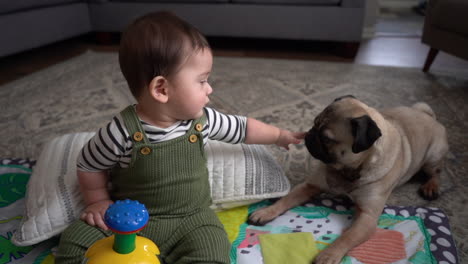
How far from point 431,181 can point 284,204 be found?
49 cm

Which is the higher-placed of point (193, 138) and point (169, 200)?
point (193, 138)

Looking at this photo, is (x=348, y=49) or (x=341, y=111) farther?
(x=348, y=49)

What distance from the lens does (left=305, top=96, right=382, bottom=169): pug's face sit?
32.3 inches

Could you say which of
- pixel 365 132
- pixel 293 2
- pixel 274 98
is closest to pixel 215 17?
pixel 293 2

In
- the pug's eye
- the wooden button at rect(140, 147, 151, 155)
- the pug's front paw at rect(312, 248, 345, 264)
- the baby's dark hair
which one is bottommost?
the pug's front paw at rect(312, 248, 345, 264)

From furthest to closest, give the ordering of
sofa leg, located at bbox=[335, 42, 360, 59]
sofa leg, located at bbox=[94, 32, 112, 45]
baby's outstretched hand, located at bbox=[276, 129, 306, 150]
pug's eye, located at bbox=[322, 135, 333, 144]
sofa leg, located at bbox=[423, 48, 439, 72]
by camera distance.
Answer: sofa leg, located at bbox=[94, 32, 112, 45], sofa leg, located at bbox=[335, 42, 360, 59], sofa leg, located at bbox=[423, 48, 439, 72], baby's outstretched hand, located at bbox=[276, 129, 306, 150], pug's eye, located at bbox=[322, 135, 333, 144]

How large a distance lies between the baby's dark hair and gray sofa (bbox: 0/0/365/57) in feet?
5.80

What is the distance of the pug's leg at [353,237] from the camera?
812 millimetres

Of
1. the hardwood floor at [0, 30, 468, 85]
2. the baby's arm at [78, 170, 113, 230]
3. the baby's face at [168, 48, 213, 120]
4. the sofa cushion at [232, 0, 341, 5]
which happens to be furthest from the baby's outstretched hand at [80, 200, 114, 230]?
the sofa cushion at [232, 0, 341, 5]

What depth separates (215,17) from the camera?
2545mm

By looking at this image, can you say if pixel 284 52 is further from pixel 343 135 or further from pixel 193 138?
pixel 193 138

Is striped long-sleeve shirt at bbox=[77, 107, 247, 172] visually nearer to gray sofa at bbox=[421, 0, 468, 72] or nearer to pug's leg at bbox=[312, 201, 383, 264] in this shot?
pug's leg at bbox=[312, 201, 383, 264]

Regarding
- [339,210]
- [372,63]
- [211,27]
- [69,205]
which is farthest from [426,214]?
[211,27]

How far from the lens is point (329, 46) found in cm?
278
